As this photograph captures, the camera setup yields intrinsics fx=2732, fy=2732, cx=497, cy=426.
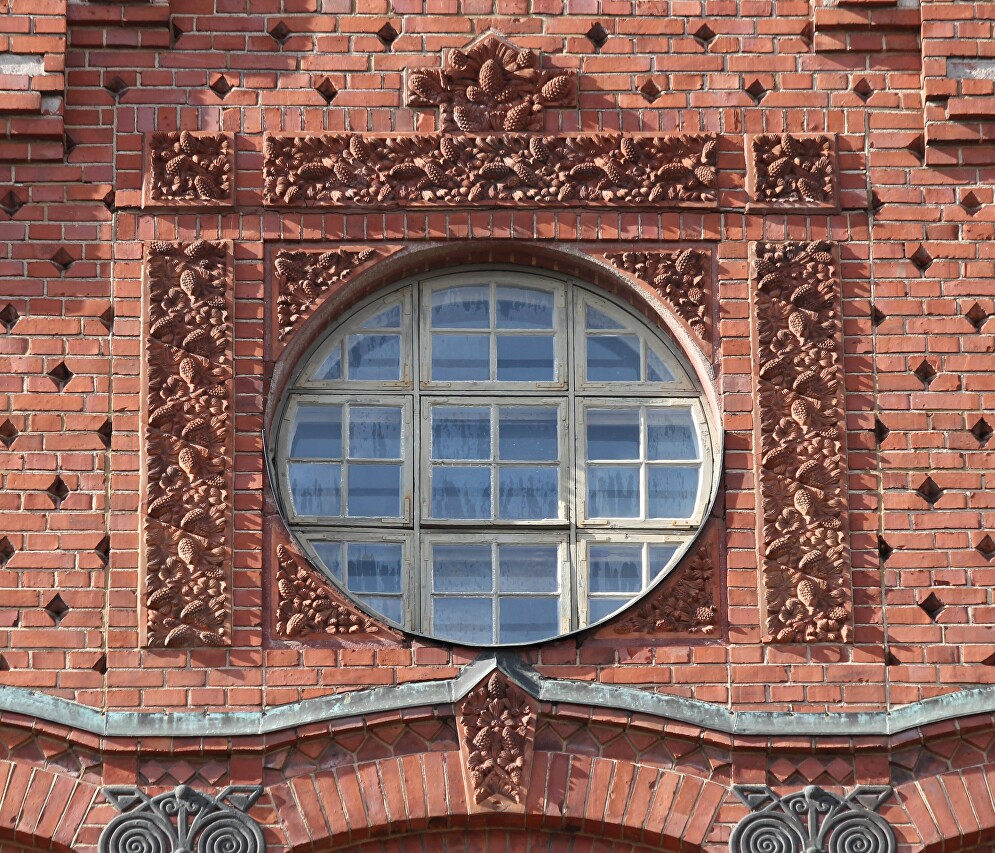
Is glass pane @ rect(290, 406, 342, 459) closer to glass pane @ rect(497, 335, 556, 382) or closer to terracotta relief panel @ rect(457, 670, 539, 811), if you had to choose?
glass pane @ rect(497, 335, 556, 382)

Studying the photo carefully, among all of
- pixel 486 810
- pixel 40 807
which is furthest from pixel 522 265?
pixel 40 807

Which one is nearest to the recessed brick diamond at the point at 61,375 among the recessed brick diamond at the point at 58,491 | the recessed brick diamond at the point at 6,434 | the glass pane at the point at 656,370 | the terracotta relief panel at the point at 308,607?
the recessed brick diamond at the point at 6,434

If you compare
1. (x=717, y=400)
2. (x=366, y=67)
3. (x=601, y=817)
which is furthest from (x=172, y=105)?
(x=601, y=817)

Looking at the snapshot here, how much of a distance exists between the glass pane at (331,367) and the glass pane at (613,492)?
114 cm

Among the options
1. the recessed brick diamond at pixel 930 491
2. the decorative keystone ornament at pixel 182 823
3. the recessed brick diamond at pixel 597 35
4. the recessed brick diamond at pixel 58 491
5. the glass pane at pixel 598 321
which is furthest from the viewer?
the recessed brick diamond at pixel 597 35

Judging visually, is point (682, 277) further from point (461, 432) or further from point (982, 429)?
point (982, 429)

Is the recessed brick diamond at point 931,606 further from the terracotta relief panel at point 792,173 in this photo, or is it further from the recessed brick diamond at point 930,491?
the terracotta relief panel at point 792,173

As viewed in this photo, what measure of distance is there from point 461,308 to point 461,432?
1.84ft

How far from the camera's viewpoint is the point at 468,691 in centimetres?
1074

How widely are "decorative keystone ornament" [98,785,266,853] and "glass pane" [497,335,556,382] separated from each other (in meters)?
2.08

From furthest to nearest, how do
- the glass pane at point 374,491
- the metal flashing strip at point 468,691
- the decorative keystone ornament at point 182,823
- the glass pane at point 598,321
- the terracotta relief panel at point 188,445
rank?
1. the glass pane at point 598,321
2. the glass pane at point 374,491
3. the terracotta relief panel at point 188,445
4. the metal flashing strip at point 468,691
5. the decorative keystone ornament at point 182,823

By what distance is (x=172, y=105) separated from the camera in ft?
38.1

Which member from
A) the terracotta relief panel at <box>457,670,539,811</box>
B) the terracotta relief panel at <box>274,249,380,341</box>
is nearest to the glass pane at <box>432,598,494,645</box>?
the terracotta relief panel at <box>457,670,539,811</box>

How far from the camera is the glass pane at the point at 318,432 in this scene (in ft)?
37.3
